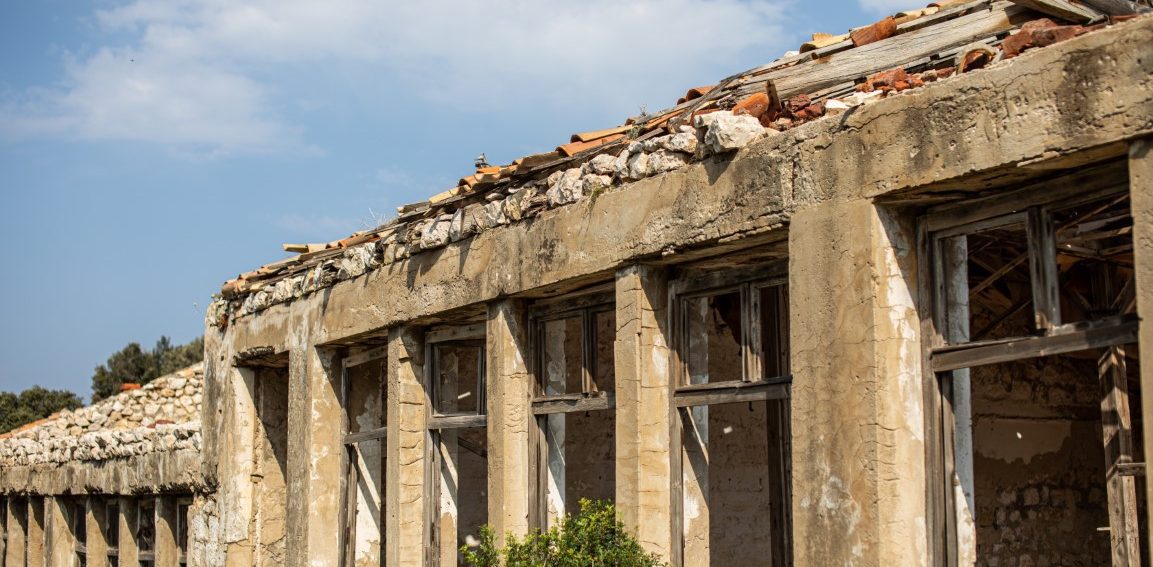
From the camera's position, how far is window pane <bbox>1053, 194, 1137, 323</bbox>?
732 centimetres

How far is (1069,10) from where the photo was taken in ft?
17.6

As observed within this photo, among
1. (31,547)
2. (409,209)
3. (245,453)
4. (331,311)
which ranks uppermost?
(409,209)

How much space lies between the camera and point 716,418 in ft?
35.4

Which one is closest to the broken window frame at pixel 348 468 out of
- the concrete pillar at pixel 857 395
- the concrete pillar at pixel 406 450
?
the concrete pillar at pixel 406 450

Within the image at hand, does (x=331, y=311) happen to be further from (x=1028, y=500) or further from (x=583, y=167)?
(x=1028, y=500)

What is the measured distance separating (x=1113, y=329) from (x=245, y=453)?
28.5 feet

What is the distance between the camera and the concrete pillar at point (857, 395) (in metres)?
5.46

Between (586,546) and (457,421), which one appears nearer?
(586,546)

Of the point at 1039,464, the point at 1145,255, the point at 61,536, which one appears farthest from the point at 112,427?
the point at 1145,255

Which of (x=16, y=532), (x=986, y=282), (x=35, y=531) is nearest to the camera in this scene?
(x=986, y=282)

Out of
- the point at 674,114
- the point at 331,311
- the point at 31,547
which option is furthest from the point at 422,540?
the point at 31,547

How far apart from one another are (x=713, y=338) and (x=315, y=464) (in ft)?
11.3

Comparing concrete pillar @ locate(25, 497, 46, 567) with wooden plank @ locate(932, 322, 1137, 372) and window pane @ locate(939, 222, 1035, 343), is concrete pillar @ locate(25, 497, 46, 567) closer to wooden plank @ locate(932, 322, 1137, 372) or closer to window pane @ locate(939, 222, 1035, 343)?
window pane @ locate(939, 222, 1035, 343)

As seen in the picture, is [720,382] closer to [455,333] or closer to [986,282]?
[986,282]
